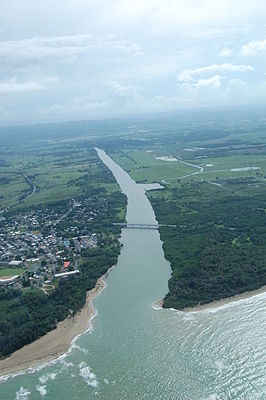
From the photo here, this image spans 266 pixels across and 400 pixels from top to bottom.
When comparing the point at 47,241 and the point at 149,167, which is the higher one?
the point at 149,167

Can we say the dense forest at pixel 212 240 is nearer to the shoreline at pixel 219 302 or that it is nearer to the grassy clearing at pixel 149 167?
the shoreline at pixel 219 302

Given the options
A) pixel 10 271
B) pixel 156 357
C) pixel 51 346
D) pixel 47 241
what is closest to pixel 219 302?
pixel 156 357

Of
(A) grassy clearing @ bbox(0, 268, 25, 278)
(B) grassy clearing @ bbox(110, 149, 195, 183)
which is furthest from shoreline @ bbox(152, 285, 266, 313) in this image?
(B) grassy clearing @ bbox(110, 149, 195, 183)

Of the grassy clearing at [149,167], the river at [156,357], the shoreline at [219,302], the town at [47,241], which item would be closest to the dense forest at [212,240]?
the shoreline at [219,302]

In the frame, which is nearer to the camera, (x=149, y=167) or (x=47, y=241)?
(x=47, y=241)

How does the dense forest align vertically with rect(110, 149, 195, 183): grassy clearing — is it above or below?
below

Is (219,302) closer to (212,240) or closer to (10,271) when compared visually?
(212,240)

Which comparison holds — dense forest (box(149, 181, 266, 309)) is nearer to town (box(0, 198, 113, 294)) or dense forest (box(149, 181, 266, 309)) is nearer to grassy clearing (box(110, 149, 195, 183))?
town (box(0, 198, 113, 294))
